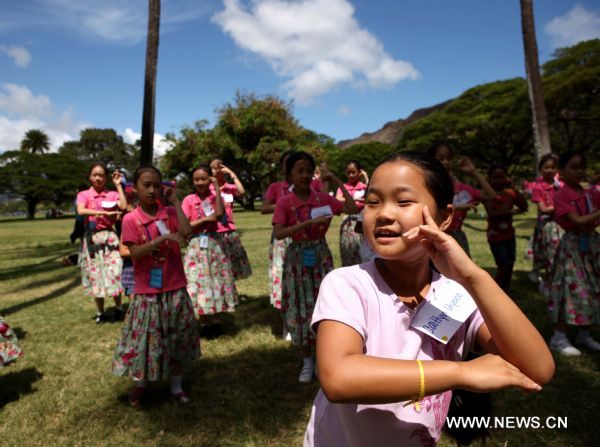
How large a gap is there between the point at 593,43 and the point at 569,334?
22.8 metres

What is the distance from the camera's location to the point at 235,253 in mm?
6801

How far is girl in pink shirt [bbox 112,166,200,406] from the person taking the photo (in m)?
3.63

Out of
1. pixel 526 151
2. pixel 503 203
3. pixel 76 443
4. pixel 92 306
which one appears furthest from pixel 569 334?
pixel 526 151

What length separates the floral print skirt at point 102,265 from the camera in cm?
634

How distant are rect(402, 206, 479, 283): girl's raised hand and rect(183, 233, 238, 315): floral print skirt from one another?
15.3ft

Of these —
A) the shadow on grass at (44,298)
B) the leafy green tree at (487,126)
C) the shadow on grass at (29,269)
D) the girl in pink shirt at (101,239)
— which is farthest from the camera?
the leafy green tree at (487,126)

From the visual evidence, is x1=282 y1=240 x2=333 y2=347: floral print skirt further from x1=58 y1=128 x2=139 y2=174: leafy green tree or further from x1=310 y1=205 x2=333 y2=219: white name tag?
x1=58 y1=128 x2=139 y2=174: leafy green tree

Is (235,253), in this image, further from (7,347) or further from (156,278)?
(7,347)

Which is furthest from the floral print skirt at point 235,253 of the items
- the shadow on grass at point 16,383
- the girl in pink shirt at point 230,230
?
the shadow on grass at point 16,383

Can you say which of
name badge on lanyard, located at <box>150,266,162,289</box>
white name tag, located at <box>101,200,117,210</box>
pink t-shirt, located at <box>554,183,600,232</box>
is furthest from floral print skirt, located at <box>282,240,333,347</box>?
white name tag, located at <box>101,200,117,210</box>

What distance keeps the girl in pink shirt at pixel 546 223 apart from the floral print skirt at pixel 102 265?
6.71 meters

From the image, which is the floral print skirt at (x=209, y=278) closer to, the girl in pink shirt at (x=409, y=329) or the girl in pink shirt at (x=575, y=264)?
the girl in pink shirt at (x=575, y=264)

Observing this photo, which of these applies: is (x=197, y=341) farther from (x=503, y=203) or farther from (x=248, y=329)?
Answer: (x=503, y=203)

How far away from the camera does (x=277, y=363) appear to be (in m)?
4.69
